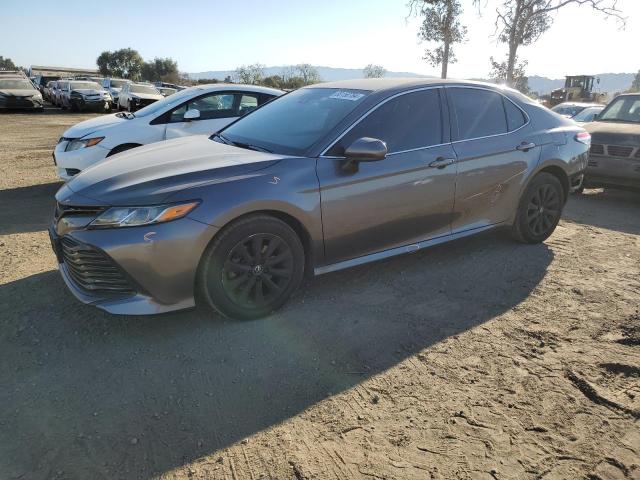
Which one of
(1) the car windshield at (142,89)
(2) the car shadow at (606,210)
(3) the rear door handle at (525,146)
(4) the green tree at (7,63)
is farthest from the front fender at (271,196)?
(4) the green tree at (7,63)

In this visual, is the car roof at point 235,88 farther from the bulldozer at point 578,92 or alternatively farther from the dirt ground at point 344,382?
the bulldozer at point 578,92

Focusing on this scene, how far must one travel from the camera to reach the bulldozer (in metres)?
32.4

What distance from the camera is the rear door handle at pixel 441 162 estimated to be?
4.06m

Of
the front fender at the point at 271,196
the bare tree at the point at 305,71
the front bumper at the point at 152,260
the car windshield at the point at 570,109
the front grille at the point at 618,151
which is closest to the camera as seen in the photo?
the front bumper at the point at 152,260

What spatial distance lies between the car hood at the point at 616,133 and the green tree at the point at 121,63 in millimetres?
75559

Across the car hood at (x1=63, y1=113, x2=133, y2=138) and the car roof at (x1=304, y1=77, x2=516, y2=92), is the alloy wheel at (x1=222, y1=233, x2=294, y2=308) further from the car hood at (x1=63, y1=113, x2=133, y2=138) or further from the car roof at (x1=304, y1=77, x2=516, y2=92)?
the car hood at (x1=63, y1=113, x2=133, y2=138)

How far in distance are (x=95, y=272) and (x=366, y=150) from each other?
78.1 inches

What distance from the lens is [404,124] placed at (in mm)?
4031

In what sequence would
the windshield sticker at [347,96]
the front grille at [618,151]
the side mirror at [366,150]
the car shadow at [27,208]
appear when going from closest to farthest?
the side mirror at [366,150] < the windshield sticker at [347,96] < the car shadow at [27,208] < the front grille at [618,151]

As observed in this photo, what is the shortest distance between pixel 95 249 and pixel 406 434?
2.12m

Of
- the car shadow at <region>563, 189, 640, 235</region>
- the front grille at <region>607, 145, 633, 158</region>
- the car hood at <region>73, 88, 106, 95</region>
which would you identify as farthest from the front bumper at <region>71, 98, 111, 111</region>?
the front grille at <region>607, 145, 633, 158</region>

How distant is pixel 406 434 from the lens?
2445 mm

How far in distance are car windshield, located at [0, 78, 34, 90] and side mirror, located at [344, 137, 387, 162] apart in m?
26.7

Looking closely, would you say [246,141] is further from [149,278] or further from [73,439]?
[73,439]
